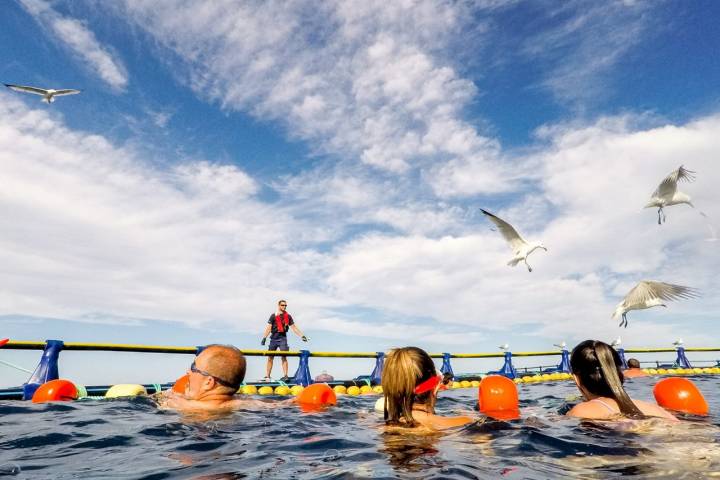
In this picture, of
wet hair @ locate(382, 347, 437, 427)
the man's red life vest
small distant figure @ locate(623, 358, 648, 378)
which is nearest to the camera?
wet hair @ locate(382, 347, 437, 427)

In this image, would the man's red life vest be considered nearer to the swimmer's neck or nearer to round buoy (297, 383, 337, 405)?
round buoy (297, 383, 337, 405)

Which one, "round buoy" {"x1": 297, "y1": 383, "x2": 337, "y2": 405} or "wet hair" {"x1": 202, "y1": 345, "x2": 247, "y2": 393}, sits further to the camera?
"round buoy" {"x1": 297, "y1": 383, "x2": 337, "y2": 405}

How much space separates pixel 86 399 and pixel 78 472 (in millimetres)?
4622

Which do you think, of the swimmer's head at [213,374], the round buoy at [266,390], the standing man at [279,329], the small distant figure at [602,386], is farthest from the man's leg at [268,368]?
the small distant figure at [602,386]

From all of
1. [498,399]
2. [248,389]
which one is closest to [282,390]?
[248,389]

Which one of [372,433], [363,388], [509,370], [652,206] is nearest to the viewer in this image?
[372,433]

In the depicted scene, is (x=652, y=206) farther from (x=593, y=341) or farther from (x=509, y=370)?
(x=593, y=341)

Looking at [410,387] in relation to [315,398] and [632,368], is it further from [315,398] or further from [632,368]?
[632,368]

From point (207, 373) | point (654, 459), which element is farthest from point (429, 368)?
point (207, 373)

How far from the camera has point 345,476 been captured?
124 inches

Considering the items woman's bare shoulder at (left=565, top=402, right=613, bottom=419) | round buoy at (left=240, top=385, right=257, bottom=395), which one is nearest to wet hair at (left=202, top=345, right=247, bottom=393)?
woman's bare shoulder at (left=565, top=402, right=613, bottom=419)

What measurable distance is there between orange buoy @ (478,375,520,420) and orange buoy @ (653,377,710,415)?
1975mm

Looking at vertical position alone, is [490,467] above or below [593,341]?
below

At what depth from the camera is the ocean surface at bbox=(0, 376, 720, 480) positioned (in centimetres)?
333
